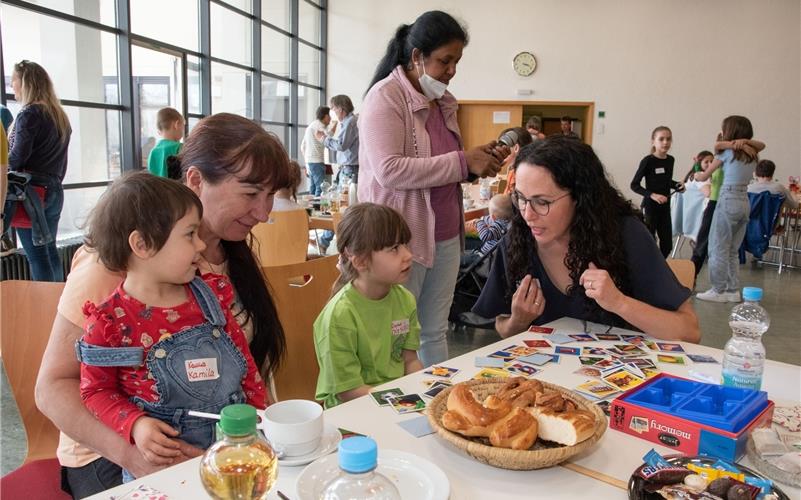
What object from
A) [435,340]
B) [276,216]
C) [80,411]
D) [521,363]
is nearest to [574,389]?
[521,363]

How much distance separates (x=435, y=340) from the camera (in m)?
2.52

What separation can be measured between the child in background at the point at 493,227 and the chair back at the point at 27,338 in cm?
287

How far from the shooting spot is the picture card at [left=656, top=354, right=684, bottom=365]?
1.56 metres

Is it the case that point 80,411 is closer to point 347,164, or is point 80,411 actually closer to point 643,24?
point 347,164

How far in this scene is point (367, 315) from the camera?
1786 mm

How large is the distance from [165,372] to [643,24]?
34.0 ft

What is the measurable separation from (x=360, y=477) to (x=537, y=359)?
938 mm

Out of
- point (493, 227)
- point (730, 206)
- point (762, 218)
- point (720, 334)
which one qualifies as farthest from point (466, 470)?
point (762, 218)

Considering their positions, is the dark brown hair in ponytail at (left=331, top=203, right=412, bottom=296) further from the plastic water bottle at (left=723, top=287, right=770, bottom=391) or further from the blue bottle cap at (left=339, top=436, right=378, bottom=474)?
the blue bottle cap at (left=339, top=436, right=378, bottom=474)

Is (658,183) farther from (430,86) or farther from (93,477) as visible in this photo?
(93,477)

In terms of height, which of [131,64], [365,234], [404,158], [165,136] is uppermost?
[131,64]

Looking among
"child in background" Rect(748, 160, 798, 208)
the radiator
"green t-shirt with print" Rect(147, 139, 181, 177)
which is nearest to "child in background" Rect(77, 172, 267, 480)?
the radiator

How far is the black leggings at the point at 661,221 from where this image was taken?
6055 mm

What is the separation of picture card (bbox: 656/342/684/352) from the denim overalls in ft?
3.68
